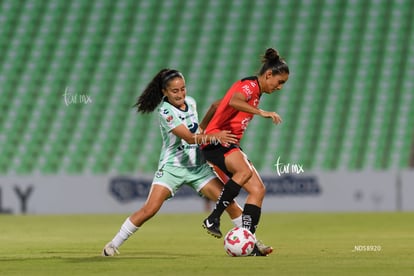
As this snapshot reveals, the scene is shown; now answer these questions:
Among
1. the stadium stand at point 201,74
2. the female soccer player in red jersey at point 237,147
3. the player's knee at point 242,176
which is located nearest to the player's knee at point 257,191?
the female soccer player in red jersey at point 237,147

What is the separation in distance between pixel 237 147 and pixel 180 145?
1.81 feet

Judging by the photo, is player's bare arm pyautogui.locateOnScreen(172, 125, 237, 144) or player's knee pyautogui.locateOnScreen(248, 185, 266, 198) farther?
player's knee pyautogui.locateOnScreen(248, 185, 266, 198)

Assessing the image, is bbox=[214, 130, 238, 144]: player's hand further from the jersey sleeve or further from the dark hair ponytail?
the dark hair ponytail

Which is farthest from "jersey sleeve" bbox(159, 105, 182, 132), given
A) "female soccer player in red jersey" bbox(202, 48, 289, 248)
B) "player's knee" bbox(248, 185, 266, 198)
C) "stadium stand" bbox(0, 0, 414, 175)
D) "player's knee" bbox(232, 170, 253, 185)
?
"stadium stand" bbox(0, 0, 414, 175)

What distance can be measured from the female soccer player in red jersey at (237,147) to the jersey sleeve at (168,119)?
0.33 metres

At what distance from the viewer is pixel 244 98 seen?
27.7ft

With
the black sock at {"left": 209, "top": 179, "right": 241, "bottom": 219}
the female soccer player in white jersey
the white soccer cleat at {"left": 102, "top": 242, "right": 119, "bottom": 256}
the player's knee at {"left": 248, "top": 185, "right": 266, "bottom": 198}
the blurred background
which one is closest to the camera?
the black sock at {"left": 209, "top": 179, "right": 241, "bottom": 219}

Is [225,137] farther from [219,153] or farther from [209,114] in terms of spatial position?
[209,114]

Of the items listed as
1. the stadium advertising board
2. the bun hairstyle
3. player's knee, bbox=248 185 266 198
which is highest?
the stadium advertising board

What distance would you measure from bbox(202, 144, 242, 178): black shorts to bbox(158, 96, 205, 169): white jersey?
0.16m

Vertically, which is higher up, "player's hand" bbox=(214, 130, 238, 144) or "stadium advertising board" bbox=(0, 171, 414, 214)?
"stadium advertising board" bbox=(0, 171, 414, 214)

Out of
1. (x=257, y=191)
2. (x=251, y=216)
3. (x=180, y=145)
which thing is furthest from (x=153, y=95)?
(x=251, y=216)

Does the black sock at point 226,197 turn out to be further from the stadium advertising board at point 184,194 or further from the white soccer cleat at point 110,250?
the stadium advertising board at point 184,194

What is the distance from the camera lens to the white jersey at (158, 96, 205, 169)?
876 centimetres
